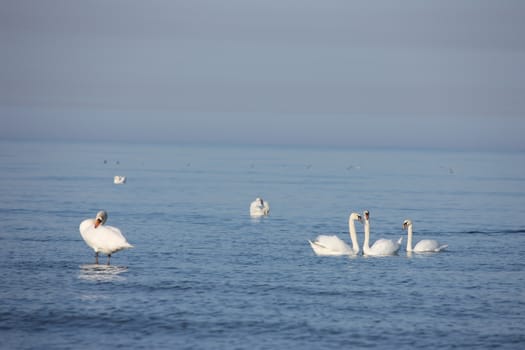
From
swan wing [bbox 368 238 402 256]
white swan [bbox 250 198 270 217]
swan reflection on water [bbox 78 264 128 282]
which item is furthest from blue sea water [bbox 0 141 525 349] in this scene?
white swan [bbox 250 198 270 217]

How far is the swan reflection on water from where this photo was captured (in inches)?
930

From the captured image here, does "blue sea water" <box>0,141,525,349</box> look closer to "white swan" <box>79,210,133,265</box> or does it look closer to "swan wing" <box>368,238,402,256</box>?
"swan wing" <box>368,238,402,256</box>

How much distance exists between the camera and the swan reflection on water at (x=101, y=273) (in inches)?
930

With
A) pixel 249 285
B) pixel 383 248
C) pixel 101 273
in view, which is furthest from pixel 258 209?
pixel 249 285

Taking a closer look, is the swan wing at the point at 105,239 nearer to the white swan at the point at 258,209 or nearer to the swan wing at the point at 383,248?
the swan wing at the point at 383,248

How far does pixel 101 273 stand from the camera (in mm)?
24641

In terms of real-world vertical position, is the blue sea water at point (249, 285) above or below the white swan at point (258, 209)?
below

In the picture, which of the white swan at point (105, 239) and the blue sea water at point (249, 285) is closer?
the blue sea water at point (249, 285)

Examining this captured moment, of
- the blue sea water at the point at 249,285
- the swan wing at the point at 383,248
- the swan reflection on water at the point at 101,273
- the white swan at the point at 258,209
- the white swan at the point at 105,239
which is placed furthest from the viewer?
the white swan at the point at 258,209

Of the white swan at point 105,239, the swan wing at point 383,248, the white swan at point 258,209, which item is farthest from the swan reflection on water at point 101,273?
the white swan at point 258,209

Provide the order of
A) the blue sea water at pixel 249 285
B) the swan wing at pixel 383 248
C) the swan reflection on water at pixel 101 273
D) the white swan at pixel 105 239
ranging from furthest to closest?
the swan wing at pixel 383 248 < the white swan at pixel 105 239 < the swan reflection on water at pixel 101 273 < the blue sea water at pixel 249 285

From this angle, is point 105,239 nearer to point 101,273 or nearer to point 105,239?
point 105,239

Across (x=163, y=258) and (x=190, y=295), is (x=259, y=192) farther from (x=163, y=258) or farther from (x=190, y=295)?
(x=190, y=295)

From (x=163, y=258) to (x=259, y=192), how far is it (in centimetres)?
3962
